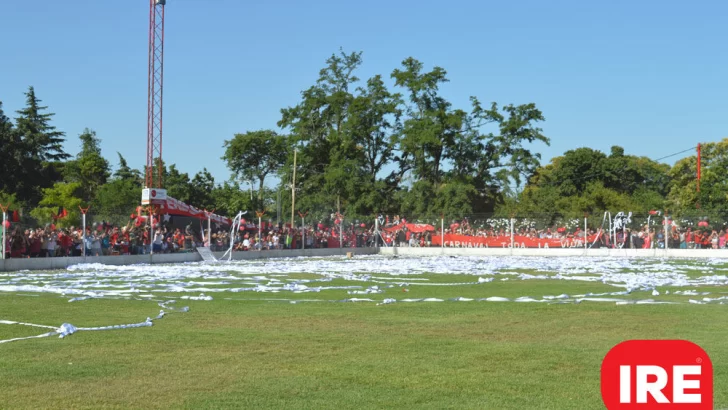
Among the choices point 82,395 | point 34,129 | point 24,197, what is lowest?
point 82,395

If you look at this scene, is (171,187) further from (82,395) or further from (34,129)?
(82,395)

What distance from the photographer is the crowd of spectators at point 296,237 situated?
34344mm

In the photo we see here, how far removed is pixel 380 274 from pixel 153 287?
846 centimetres

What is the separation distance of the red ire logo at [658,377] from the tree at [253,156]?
8334 centimetres

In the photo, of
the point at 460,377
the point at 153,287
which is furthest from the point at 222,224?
the point at 460,377

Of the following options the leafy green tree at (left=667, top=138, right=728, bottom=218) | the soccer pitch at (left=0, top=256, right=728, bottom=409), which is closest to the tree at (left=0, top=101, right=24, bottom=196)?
the leafy green tree at (left=667, top=138, right=728, bottom=218)

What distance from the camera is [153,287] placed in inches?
830

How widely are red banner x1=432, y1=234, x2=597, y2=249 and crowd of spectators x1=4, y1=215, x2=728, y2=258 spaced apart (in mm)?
185

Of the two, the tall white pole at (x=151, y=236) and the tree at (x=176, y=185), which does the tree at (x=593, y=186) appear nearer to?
the tree at (x=176, y=185)

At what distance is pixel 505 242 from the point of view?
5162cm

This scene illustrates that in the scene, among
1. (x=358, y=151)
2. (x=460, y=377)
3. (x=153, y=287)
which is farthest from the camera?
(x=358, y=151)

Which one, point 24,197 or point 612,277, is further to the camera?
point 24,197

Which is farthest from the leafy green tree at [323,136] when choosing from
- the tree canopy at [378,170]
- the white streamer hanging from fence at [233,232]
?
the white streamer hanging from fence at [233,232]

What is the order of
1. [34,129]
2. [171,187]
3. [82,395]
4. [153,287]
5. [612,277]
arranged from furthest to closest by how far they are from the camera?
[34,129] → [171,187] → [612,277] → [153,287] → [82,395]
